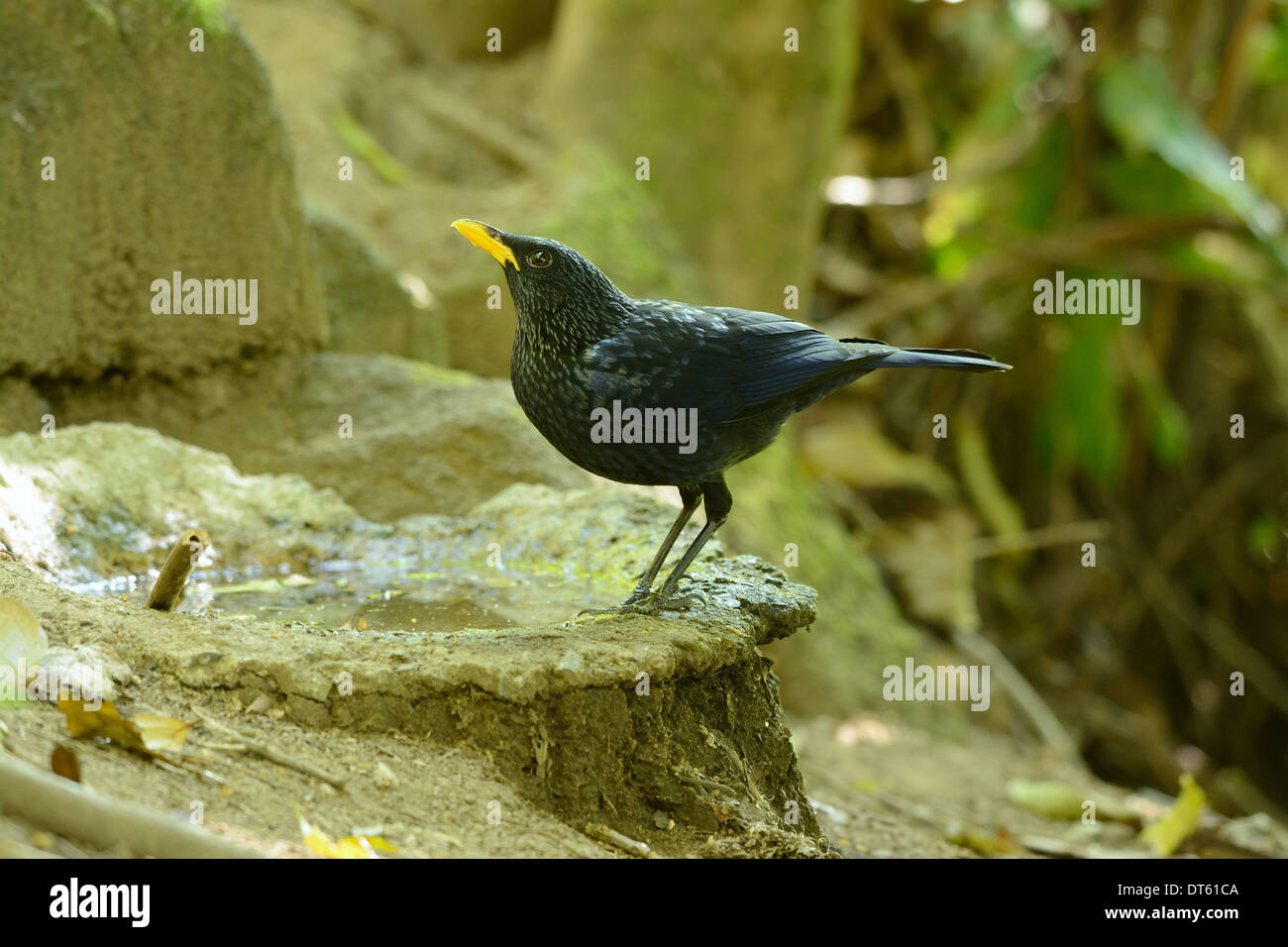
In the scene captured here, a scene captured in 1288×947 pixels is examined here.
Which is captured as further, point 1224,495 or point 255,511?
point 1224,495

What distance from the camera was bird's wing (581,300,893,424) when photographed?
12.0 feet

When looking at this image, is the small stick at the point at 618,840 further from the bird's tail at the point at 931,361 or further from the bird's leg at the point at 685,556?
the bird's tail at the point at 931,361

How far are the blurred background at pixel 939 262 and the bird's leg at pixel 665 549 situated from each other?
2323 mm

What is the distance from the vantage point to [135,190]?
488 centimetres

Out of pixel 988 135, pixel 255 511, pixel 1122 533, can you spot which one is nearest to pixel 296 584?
pixel 255 511

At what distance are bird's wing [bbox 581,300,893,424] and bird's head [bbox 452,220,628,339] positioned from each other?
11cm

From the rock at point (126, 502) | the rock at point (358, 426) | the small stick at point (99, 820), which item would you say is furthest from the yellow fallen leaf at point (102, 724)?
the rock at point (358, 426)

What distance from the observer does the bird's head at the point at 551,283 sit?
148 inches

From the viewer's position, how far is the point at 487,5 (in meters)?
10.1

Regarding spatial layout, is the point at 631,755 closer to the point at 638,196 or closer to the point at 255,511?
the point at 255,511

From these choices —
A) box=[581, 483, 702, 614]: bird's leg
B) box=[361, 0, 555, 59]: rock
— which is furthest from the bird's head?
box=[361, 0, 555, 59]: rock

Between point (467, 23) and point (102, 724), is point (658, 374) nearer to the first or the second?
point (102, 724)

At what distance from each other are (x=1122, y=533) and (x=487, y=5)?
7039 millimetres

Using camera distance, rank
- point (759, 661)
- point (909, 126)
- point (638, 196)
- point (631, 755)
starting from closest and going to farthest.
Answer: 1. point (631, 755)
2. point (759, 661)
3. point (638, 196)
4. point (909, 126)
